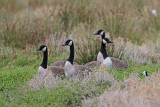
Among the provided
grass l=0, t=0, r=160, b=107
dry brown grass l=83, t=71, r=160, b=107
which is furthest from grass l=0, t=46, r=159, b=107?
dry brown grass l=83, t=71, r=160, b=107

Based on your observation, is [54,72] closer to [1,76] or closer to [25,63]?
[1,76]

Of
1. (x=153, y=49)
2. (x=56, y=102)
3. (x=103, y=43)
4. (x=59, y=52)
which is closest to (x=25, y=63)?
(x=59, y=52)

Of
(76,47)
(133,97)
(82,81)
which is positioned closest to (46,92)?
(82,81)

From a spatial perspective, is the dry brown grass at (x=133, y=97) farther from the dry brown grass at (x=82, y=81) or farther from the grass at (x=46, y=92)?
the dry brown grass at (x=82, y=81)

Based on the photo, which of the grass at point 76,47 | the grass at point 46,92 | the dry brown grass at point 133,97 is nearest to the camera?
the dry brown grass at point 133,97

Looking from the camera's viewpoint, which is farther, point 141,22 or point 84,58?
point 141,22

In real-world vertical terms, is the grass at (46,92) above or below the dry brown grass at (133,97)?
below

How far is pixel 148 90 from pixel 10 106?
273cm

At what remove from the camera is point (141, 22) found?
17.8 metres

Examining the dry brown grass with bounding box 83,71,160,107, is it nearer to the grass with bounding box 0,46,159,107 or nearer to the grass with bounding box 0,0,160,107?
the grass with bounding box 0,0,160,107

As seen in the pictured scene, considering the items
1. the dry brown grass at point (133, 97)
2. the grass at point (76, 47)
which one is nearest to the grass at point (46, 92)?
the grass at point (76, 47)

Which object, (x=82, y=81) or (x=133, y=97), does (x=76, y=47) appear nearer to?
(x=82, y=81)

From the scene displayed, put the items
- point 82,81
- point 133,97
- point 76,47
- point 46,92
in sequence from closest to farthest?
1. point 133,97
2. point 46,92
3. point 82,81
4. point 76,47

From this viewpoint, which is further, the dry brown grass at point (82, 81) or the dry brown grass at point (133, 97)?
the dry brown grass at point (82, 81)
